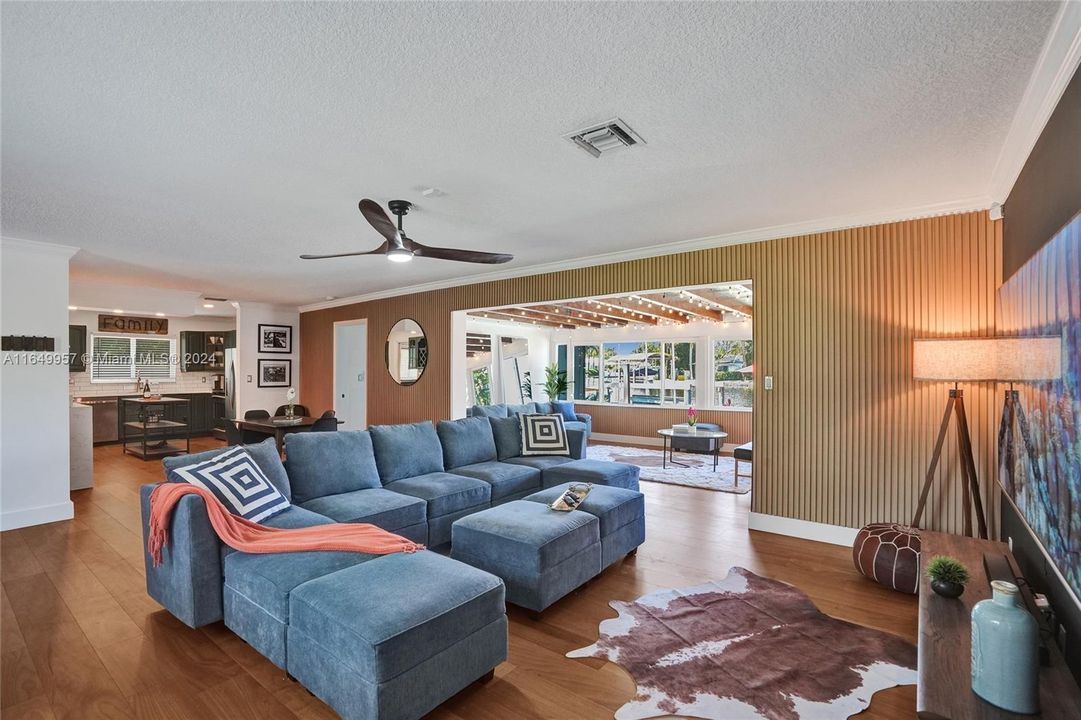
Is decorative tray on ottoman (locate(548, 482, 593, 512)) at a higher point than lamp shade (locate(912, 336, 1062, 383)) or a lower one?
lower

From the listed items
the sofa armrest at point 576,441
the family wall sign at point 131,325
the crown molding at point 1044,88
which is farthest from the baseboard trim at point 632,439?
the family wall sign at point 131,325

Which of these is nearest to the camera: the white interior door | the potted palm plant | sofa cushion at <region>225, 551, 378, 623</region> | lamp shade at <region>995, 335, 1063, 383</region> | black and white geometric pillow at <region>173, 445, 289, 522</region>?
lamp shade at <region>995, 335, 1063, 383</region>

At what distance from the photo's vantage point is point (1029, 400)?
2.16 metres

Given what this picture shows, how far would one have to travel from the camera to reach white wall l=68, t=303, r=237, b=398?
28.1 feet

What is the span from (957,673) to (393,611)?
1.88 meters

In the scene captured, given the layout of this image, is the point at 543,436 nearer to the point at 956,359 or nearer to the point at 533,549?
the point at 533,549

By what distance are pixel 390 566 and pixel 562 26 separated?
2232mm

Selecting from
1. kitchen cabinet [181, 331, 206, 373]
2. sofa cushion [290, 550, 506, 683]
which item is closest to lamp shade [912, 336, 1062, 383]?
sofa cushion [290, 550, 506, 683]

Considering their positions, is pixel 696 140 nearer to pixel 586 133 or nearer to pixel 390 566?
pixel 586 133

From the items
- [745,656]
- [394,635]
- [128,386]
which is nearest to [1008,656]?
[745,656]

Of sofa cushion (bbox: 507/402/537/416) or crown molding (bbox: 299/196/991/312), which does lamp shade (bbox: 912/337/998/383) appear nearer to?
crown molding (bbox: 299/196/991/312)

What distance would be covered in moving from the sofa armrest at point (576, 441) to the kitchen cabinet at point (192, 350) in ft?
26.2

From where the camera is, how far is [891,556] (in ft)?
10.6

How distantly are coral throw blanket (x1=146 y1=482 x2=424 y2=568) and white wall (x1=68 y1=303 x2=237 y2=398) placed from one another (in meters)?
7.26
